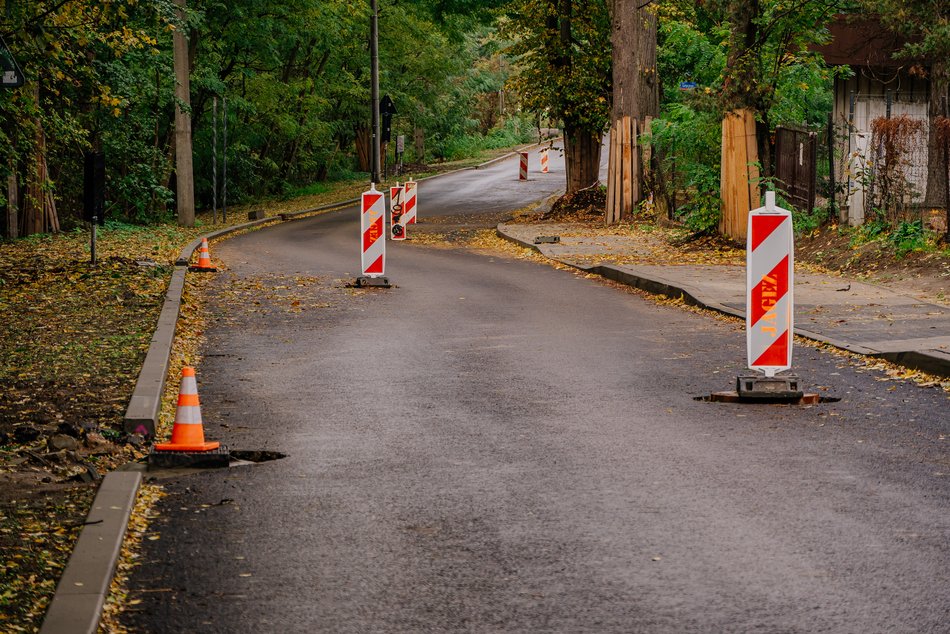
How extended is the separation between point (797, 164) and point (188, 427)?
1669cm

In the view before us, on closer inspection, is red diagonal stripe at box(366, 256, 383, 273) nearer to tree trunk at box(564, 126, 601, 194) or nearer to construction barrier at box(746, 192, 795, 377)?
construction barrier at box(746, 192, 795, 377)

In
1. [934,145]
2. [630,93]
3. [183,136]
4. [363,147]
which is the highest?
[363,147]

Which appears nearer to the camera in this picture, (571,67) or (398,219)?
(398,219)

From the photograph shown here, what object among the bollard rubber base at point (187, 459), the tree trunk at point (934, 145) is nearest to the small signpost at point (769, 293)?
the bollard rubber base at point (187, 459)

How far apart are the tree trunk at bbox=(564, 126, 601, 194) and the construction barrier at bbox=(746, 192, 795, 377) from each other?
25563 mm

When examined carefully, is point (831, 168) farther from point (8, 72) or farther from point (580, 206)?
point (580, 206)

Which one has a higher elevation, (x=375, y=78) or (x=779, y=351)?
(x=375, y=78)

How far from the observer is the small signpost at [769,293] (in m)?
9.68

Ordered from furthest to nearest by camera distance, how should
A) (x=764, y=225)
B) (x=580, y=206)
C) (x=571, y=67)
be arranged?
(x=571, y=67) → (x=580, y=206) → (x=764, y=225)

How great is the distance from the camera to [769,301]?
9.82m

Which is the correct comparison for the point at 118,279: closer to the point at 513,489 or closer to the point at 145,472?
the point at 145,472

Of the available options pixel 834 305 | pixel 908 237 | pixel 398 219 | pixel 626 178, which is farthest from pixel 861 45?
pixel 834 305

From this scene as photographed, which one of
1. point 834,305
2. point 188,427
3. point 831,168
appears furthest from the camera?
point 831,168

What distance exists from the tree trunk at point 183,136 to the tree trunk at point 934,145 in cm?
1673
